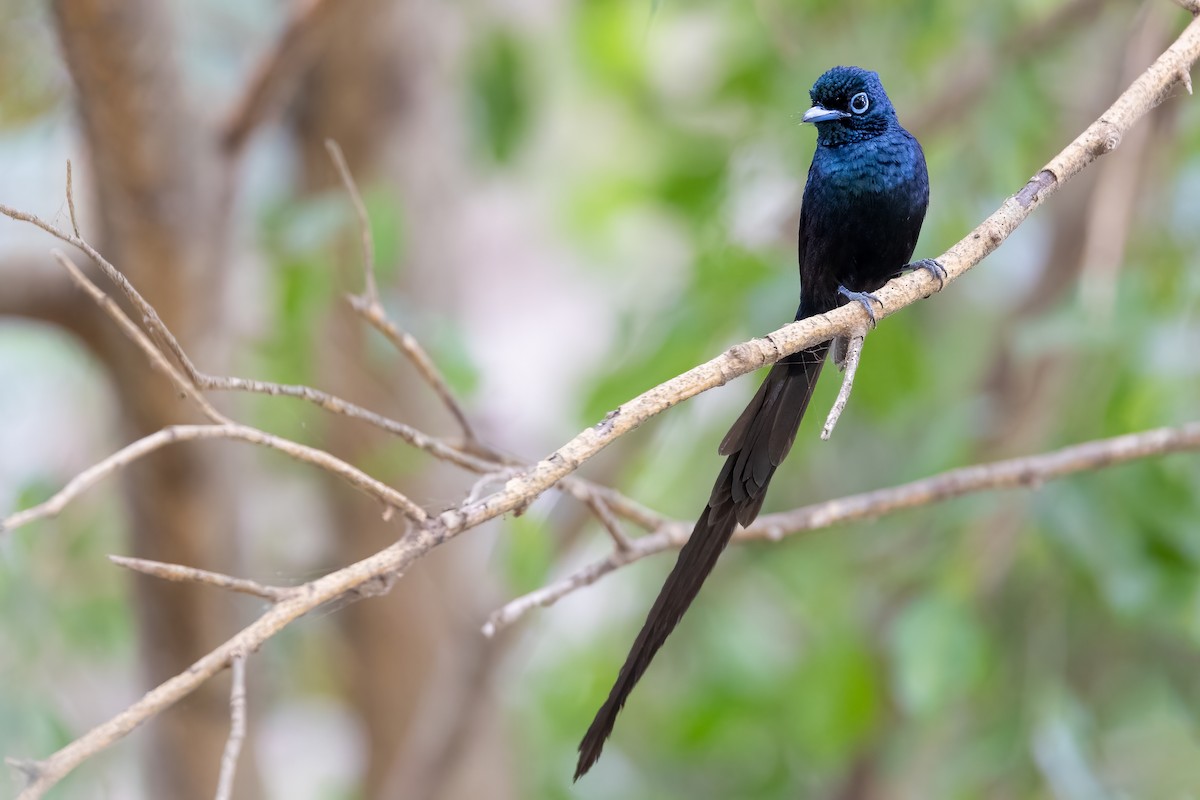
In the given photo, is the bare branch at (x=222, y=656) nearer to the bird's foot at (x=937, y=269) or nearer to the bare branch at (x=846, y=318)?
the bare branch at (x=846, y=318)

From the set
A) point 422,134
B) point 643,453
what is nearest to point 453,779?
point 643,453

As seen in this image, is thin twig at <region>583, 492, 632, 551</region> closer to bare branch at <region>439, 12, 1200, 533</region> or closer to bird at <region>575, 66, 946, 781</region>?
bird at <region>575, 66, 946, 781</region>

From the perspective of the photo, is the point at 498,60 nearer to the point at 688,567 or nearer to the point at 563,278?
the point at 688,567

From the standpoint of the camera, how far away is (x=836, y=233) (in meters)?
1.41

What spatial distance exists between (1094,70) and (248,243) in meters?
2.10

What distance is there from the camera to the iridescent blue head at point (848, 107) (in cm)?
136

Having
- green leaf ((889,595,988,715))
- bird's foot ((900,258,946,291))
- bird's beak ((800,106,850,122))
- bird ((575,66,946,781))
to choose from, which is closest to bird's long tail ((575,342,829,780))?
bird ((575,66,946,781))

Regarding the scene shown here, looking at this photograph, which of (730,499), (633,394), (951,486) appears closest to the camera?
(730,499)

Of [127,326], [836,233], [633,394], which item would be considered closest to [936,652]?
[633,394]

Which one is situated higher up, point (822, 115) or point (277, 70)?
point (277, 70)

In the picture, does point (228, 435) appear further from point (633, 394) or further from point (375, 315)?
point (633, 394)

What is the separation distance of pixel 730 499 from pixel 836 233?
1.21 feet

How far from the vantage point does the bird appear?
49.0 inches

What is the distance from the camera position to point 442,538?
93 centimetres
